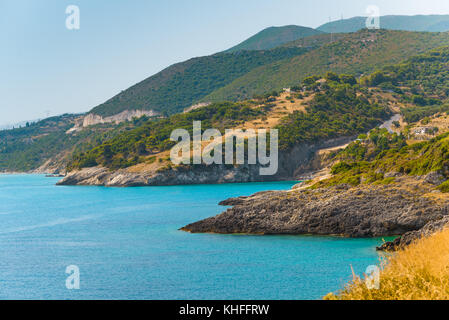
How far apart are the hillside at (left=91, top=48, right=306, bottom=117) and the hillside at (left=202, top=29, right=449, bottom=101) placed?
58.5 feet

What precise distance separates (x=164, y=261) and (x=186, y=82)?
164m

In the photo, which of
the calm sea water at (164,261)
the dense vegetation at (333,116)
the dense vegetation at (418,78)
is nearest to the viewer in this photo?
the calm sea water at (164,261)

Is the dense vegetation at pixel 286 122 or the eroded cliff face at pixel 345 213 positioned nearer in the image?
the eroded cliff face at pixel 345 213

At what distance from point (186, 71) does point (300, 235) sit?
16603 centimetres

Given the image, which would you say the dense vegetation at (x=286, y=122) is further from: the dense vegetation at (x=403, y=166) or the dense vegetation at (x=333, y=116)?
the dense vegetation at (x=403, y=166)

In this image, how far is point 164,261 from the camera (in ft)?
87.4

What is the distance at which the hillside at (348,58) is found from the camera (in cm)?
13762

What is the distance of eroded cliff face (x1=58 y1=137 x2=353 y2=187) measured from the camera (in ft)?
287

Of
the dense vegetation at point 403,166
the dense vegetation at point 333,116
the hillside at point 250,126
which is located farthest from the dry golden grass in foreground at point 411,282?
the dense vegetation at point 333,116

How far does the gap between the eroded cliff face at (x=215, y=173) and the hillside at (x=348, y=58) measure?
158ft

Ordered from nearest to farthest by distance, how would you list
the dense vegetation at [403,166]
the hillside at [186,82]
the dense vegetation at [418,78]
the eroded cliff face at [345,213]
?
the eroded cliff face at [345,213]
the dense vegetation at [403,166]
the dense vegetation at [418,78]
the hillside at [186,82]

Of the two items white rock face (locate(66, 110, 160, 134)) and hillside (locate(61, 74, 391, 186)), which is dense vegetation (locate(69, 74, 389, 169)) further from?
white rock face (locate(66, 110, 160, 134))

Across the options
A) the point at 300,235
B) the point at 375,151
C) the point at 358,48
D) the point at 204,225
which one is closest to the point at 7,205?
the point at 204,225

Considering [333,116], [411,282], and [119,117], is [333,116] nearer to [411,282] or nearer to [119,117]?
[119,117]
